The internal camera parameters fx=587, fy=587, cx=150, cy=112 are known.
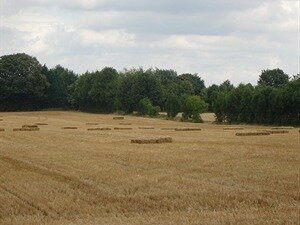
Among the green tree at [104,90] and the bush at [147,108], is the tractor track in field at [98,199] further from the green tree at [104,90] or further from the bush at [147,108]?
the green tree at [104,90]

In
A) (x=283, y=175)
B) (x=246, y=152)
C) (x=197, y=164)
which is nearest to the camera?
→ (x=283, y=175)

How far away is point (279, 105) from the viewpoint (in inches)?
2896

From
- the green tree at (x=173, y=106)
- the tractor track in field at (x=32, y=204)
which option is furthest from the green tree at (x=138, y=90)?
the tractor track in field at (x=32, y=204)

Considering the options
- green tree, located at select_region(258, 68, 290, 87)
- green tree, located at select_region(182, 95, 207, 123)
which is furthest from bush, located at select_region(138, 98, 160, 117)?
green tree, located at select_region(258, 68, 290, 87)

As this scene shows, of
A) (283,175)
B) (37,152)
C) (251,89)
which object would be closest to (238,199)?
(283,175)

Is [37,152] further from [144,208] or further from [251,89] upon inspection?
[251,89]

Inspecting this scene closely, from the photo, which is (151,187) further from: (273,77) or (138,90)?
(273,77)

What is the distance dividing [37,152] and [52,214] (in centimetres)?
1581

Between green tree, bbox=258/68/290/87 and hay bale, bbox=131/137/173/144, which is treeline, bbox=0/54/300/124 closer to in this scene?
green tree, bbox=258/68/290/87

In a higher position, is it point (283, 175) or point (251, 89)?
point (251, 89)

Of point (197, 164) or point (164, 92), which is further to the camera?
point (164, 92)

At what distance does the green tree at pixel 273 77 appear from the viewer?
15138 centimetres

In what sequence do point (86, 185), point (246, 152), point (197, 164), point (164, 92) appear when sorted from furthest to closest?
point (164, 92) → point (246, 152) → point (197, 164) → point (86, 185)

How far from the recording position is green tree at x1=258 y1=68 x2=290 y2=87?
151375 mm
